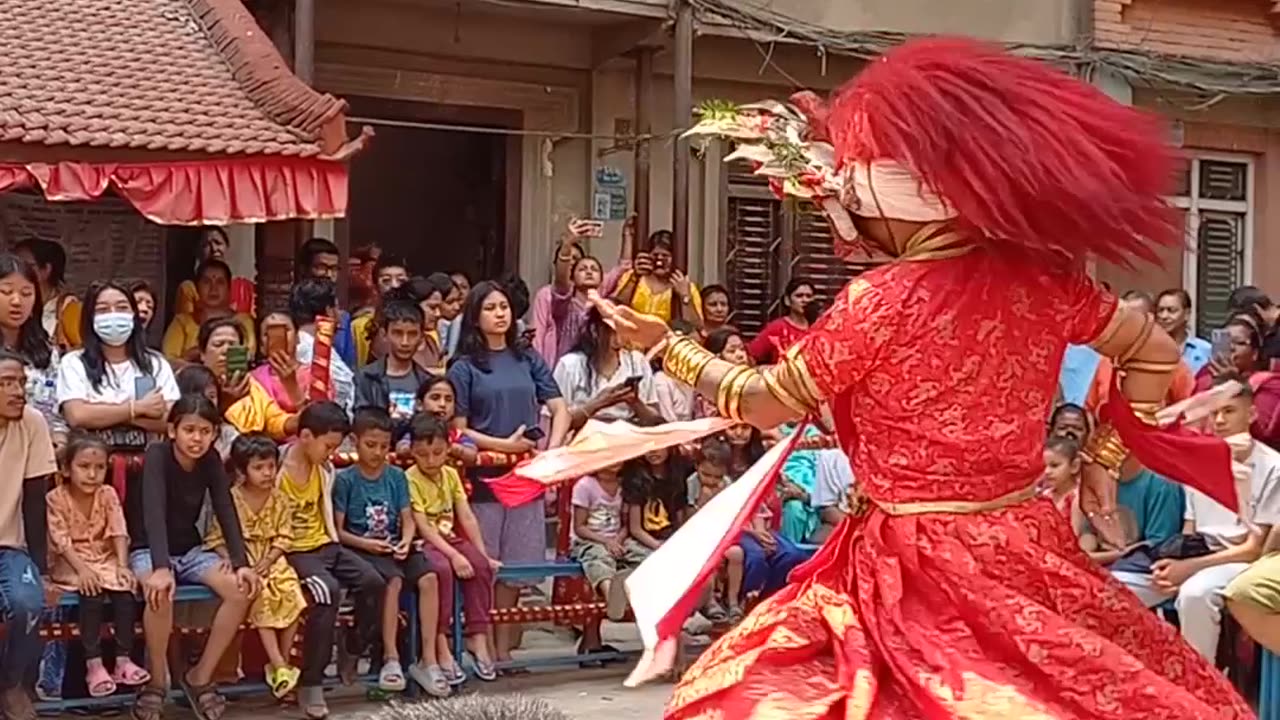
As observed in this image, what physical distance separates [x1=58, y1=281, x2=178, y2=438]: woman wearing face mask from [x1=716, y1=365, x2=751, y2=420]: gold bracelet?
3.65 m

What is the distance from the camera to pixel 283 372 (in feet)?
23.4

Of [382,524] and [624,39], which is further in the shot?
[624,39]

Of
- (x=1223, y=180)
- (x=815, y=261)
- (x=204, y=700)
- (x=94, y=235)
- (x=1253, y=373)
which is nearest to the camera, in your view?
(x=204, y=700)

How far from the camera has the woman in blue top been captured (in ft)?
24.2

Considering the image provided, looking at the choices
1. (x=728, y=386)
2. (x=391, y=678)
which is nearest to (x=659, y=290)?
(x=391, y=678)

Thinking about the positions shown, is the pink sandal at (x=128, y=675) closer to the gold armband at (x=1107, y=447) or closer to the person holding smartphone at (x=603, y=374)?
the person holding smartphone at (x=603, y=374)

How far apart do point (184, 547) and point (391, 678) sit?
3.11ft

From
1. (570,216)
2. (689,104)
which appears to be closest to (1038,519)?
(689,104)

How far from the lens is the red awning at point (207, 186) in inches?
334

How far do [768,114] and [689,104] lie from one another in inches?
282

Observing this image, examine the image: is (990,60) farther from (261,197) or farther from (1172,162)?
(261,197)

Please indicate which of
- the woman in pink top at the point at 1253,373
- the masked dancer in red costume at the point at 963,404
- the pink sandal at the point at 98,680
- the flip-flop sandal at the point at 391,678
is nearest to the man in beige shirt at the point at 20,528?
the pink sandal at the point at 98,680

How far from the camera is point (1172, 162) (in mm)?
3414

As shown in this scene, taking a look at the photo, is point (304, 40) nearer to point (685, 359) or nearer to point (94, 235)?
point (94, 235)
